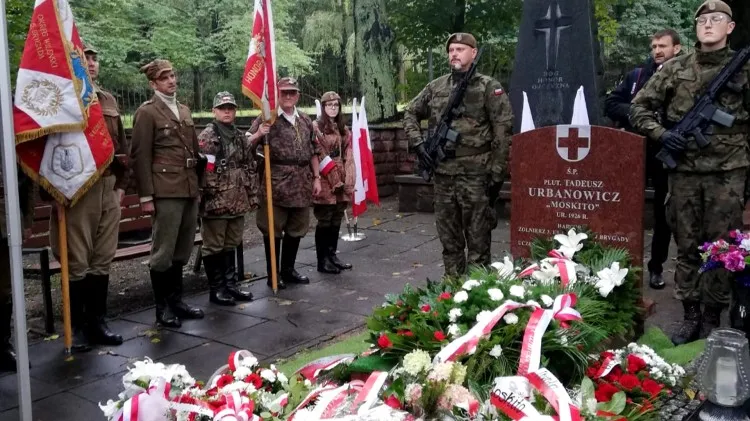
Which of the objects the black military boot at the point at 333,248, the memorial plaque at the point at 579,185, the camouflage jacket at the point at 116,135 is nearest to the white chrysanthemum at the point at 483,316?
the memorial plaque at the point at 579,185

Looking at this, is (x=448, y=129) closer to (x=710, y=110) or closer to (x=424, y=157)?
(x=424, y=157)

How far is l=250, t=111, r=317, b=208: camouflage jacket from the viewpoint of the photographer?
6.38 metres

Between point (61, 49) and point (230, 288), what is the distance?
2370mm

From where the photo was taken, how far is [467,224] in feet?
19.2

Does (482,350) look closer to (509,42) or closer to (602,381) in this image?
(602,381)

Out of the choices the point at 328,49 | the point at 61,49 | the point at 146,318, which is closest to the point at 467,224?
the point at 146,318

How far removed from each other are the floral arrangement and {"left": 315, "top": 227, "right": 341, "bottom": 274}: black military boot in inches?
142

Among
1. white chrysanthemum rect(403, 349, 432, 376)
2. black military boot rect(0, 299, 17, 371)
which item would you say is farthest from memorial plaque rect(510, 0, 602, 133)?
black military boot rect(0, 299, 17, 371)

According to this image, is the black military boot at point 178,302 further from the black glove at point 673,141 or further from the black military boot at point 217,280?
the black glove at point 673,141

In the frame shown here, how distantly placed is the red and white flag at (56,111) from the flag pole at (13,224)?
4.60ft

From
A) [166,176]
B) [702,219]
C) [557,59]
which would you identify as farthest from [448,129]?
[557,59]

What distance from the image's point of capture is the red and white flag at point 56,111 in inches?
176

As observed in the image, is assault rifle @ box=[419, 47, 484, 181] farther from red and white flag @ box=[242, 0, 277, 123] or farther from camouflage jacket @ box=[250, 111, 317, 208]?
red and white flag @ box=[242, 0, 277, 123]

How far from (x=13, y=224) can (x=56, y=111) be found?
1.56 meters
